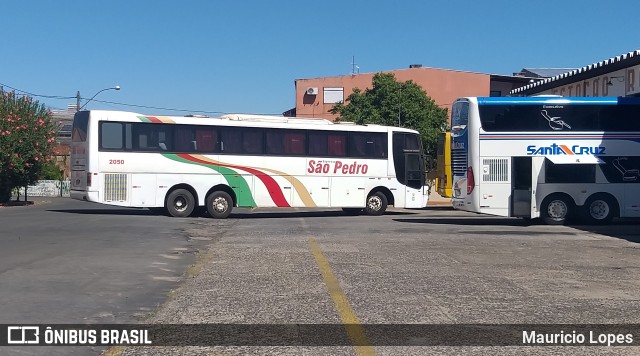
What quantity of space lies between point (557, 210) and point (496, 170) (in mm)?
2332

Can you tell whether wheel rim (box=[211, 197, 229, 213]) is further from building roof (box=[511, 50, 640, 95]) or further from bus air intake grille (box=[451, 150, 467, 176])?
building roof (box=[511, 50, 640, 95])

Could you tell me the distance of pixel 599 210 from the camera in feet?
74.4

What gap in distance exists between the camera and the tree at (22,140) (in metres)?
34.2

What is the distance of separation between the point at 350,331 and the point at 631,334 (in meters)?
2.76

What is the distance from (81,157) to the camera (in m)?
24.2

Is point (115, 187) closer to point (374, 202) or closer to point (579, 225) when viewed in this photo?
point (374, 202)

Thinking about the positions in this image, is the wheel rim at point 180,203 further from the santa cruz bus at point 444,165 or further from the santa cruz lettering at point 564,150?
the santa cruz lettering at point 564,150

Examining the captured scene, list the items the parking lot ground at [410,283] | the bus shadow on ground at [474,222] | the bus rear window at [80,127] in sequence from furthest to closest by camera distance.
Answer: the bus rear window at [80,127] < the bus shadow on ground at [474,222] < the parking lot ground at [410,283]

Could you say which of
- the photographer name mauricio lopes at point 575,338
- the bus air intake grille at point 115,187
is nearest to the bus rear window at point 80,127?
the bus air intake grille at point 115,187

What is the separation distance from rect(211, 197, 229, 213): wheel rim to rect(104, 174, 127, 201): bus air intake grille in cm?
305

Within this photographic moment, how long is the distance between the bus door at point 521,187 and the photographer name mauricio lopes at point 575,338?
15.7 metres

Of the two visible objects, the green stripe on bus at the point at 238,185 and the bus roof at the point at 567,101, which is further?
the green stripe on bus at the point at 238,185

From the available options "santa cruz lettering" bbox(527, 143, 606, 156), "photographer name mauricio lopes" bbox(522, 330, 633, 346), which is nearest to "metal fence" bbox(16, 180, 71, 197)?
"santa cruz lettering" bbox(527, 143, 606, 156)

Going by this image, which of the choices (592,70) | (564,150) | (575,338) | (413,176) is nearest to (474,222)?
(564,150)
